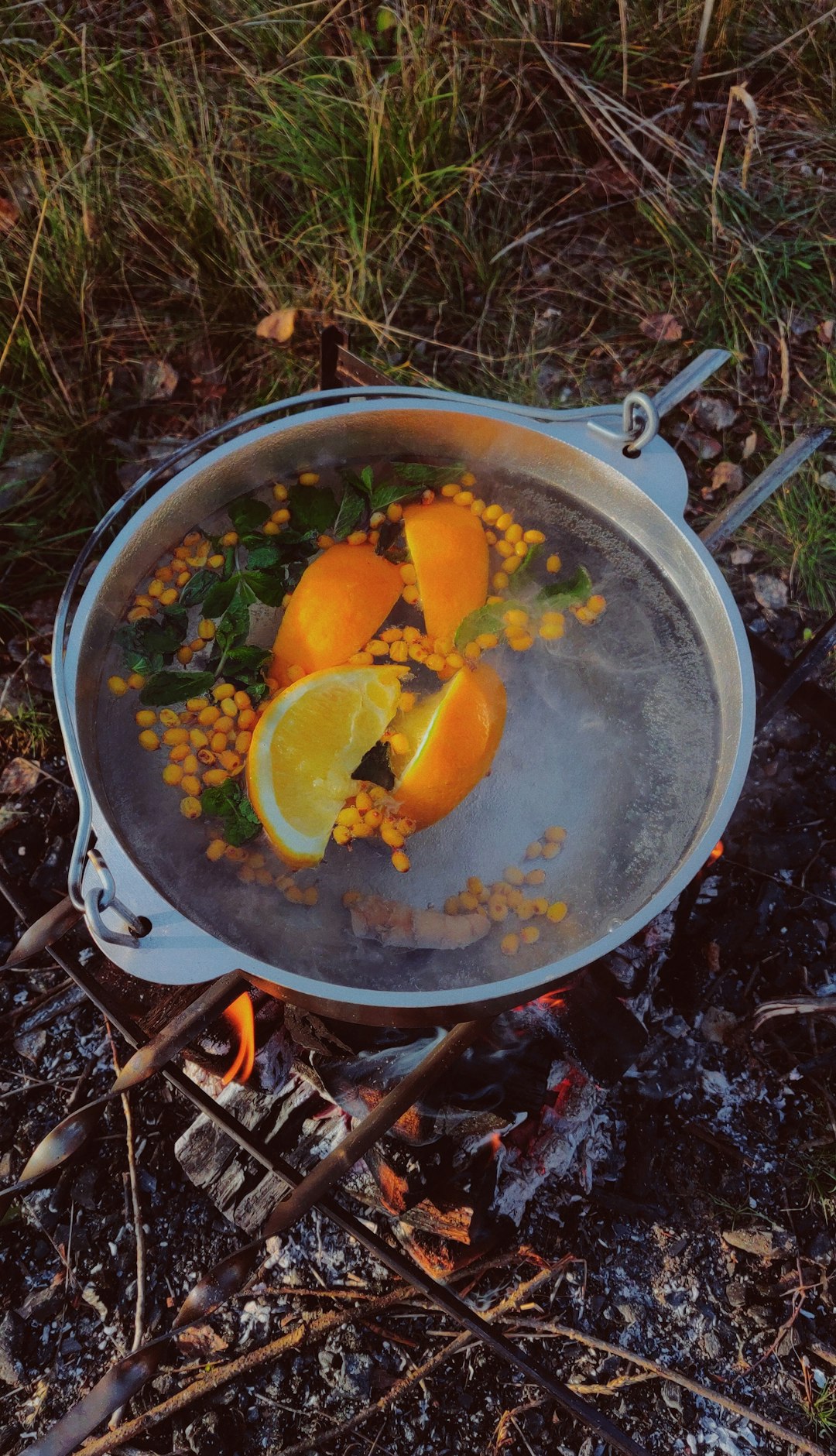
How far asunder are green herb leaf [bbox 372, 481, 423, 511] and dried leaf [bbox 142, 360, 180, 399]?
101 centimetres

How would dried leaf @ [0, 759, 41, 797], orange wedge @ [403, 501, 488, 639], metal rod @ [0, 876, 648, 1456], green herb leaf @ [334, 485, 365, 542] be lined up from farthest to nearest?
dried leaf @ [0, 759, 41, 797]
green herb leaf @ [334, 485, 365, 542]
orange wedge @ [403, 501, 488, 639]
metal rod @ [0, 876, 648, 1456]

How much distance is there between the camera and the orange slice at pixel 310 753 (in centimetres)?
152

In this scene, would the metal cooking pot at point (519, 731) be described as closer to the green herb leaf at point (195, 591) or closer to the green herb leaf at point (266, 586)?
the green herb leaf at point (195, 591)

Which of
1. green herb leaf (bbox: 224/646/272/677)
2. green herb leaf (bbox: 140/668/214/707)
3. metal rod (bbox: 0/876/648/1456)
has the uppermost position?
green herb leaf (bbox: 224/646/272/677)

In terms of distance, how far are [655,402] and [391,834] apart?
864mm

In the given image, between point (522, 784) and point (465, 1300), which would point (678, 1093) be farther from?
point (522, 784)

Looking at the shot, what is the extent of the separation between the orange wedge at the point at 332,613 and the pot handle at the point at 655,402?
497mm

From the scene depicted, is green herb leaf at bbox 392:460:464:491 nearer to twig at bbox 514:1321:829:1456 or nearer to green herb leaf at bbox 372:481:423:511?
green herb leaf at bbox 372:481:423:511

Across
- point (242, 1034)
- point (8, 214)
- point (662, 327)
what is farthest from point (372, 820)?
point (8, 214)

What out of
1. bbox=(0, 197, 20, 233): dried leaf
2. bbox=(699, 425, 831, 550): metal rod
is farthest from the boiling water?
bbox=(0, 197, 20, 233): dried leaf

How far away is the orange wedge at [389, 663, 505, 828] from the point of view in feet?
5.05

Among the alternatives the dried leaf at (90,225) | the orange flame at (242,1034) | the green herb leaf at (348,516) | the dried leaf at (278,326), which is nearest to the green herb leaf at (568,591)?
the green herb leaf at (348,516)

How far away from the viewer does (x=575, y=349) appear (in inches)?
101

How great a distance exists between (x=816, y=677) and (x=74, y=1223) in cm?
206
